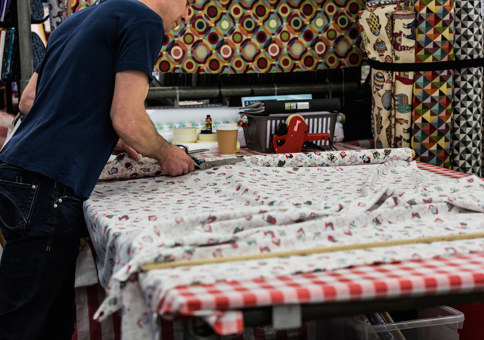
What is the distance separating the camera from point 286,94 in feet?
10.7

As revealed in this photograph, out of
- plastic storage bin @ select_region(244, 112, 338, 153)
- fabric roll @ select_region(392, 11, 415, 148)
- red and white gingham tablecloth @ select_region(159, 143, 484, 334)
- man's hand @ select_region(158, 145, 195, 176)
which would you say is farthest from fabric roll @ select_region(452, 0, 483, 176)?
red and white gingham tablecloth @ select_region(159, 143, 484, 334)

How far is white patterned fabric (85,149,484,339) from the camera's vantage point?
89 centimetres

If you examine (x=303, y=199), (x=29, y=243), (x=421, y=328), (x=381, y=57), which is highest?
(x=381, y=57)

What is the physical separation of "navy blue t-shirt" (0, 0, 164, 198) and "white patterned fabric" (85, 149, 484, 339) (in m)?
0.15

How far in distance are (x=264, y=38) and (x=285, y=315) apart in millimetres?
2457

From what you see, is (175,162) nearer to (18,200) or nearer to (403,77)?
(18,200)

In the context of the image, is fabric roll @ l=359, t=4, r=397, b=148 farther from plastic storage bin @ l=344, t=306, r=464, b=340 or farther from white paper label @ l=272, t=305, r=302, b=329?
white paper label @ l=272, t=305, r=302, b=329

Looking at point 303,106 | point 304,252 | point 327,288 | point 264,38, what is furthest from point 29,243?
point 264,38

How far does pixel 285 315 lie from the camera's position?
80 centimetres

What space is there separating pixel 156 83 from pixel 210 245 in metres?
2.33

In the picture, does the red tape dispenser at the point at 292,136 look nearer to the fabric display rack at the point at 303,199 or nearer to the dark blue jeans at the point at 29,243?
the fabric display rack at the point at 303,199

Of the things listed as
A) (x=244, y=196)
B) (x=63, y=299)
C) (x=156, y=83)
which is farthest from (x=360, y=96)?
(x=63, y=299)

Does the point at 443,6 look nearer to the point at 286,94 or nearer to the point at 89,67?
the point at 286,94

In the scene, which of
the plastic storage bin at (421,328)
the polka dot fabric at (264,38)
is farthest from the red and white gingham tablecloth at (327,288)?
the polka dot fabric at (264,38)
